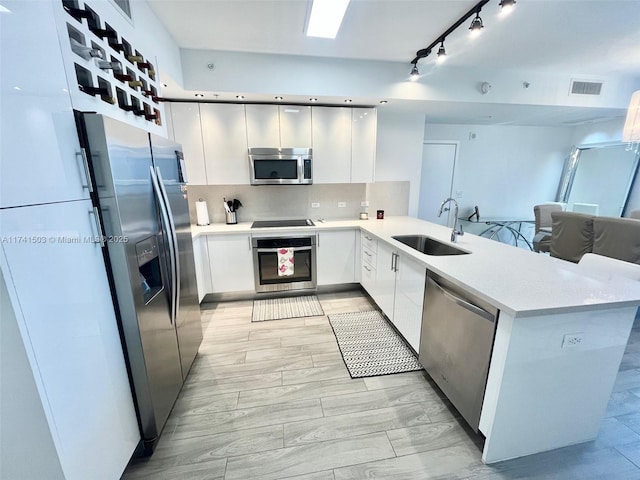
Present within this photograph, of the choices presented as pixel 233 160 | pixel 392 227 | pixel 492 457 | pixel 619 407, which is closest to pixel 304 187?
pixel 233 160

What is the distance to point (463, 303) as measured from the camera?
1.47 meters

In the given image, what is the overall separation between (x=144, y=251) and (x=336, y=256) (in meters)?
2.27

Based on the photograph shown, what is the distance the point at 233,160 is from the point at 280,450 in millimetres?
2823

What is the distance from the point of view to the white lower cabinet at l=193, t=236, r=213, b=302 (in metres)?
2.88

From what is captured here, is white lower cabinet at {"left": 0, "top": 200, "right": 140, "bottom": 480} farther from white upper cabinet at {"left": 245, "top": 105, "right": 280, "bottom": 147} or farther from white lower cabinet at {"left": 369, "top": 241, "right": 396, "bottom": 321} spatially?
white upper cabinet at {"left": 245, "top": 105, "right": 280, "bottom": 147}

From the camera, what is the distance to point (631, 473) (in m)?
1.32

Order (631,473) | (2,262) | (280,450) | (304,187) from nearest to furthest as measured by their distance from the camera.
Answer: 1. (2,262)
2. (631,473)
3. (280,450)
4. (304,187)

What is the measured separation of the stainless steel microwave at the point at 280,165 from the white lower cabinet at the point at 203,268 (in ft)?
3.09

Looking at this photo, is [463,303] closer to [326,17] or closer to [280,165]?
[326,17]

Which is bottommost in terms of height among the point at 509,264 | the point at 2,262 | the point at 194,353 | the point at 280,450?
the point at 280,450

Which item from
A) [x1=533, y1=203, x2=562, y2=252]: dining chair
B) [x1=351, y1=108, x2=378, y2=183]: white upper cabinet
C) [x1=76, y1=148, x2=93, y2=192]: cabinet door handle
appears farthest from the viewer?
[x1=533, y1=203, x2=562, y2=252]: dining chair

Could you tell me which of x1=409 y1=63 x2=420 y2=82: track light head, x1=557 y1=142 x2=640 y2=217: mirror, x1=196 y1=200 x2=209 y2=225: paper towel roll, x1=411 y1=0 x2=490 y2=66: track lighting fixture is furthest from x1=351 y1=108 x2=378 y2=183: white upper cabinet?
x1=557 y1=142 x2=640 y2=217: mirror

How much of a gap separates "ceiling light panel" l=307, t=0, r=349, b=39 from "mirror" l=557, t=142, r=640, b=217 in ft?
17.7

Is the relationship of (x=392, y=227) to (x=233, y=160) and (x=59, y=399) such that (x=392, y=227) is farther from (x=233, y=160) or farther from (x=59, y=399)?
(x=59, y=399)
